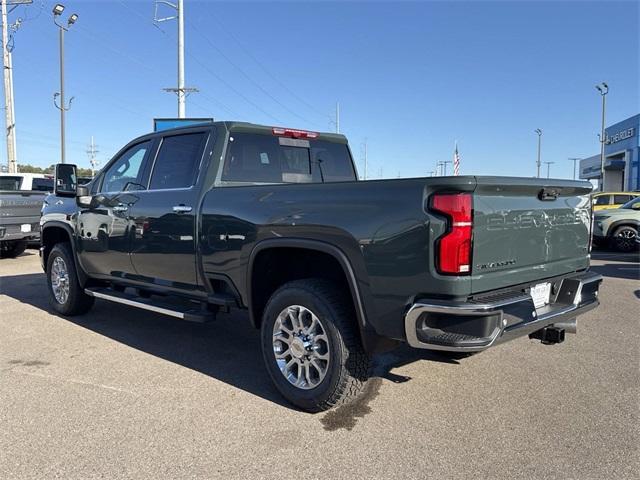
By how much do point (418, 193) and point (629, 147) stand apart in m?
48.9

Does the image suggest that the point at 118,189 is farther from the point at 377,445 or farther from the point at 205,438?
the point at 377,445

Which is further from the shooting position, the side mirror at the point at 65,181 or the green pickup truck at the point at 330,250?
the side mirror at the point at 65,181

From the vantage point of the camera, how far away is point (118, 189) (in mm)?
5625

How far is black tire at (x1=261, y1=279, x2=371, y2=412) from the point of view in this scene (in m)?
3.46

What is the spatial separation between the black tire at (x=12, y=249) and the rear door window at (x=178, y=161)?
854cm

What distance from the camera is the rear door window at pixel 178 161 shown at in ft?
15.5

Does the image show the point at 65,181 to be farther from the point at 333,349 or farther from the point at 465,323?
the point at 465,323

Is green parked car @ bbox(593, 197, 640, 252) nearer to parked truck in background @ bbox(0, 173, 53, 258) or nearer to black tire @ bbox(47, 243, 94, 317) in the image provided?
black tire @ bbox(47, 243, 94, 317)

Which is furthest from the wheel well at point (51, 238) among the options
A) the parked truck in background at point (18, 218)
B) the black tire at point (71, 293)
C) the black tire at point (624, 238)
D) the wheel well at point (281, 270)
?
the black tire at point (624, 238)

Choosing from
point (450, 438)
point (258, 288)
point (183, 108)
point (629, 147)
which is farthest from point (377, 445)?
point (629, 147)

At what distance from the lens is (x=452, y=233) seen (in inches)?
116

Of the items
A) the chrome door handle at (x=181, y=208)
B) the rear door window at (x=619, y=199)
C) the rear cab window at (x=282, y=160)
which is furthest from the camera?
the rear door window at (x=619, y=199)

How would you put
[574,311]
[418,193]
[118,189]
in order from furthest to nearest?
[118,189] → [574,311] → [418,193]

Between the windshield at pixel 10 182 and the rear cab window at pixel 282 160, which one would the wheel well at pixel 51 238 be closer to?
the rear cab window at pixel 282 160
